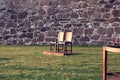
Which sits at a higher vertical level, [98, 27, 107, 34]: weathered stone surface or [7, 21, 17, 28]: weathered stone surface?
[7, 21, 17, 28]: weathered stone surface

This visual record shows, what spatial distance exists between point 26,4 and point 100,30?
3.85m

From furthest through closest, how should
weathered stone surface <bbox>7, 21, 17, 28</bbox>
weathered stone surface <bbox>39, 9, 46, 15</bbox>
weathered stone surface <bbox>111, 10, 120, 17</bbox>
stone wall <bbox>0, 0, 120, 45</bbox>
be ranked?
weathered stone surface <bbox>7, 21, 17, 28</bbox>, weathered stone surface <bbox>39, 9, 46, 15</bbox>, stone wall <bbox>0, 0, 120, 45</bbox>, weathered stone surface <bbox>111, 10, 120, 17</bbox>

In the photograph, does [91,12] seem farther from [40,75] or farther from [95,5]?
[40,75]

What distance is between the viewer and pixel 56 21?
1773cm

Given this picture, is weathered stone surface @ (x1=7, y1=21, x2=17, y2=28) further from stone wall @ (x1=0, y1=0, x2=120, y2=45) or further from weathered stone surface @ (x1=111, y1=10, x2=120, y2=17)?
weathered stone surface @ (x1=111, y1=10, x2=120, y2=17)

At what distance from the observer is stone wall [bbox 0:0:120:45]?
55.9ft

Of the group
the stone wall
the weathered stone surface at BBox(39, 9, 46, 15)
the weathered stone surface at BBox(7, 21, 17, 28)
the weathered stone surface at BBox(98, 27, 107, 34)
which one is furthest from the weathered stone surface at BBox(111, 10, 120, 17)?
the weathered stone surface at BBox(7, 21, 17, 28)

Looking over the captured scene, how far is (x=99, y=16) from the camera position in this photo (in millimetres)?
17125

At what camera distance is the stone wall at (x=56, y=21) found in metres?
17.0

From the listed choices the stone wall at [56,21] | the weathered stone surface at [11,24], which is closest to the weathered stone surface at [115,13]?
the stone wall at [56,21]

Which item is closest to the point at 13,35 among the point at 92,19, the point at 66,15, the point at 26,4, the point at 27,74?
the point at 26,4

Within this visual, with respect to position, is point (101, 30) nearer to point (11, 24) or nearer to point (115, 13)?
point (115, 13)

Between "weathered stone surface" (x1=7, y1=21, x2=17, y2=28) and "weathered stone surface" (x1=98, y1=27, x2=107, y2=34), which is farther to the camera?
"weathered stone surface" (x1=7, y1=21, x2=17, y2=28)

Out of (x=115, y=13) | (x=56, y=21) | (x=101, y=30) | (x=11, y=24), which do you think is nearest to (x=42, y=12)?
(x=56, y=21)
